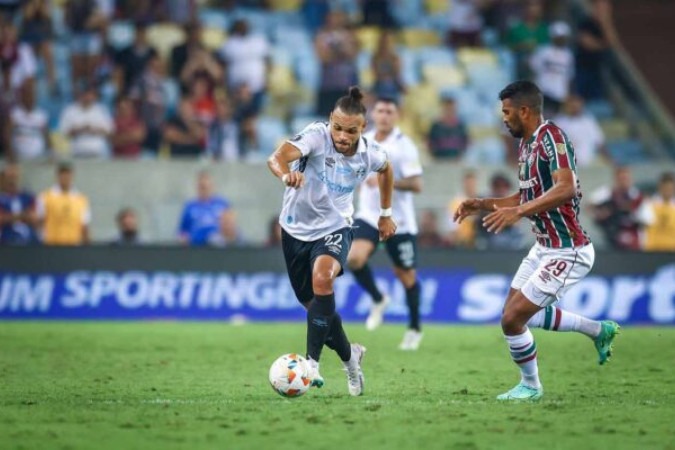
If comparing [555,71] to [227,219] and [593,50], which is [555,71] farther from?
[227,219]

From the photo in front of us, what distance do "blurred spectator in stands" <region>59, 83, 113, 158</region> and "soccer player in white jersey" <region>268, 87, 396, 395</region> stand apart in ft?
38.7

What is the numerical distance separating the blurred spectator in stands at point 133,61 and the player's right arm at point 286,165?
13051mm

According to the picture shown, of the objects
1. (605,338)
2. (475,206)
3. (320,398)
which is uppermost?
(475,206)

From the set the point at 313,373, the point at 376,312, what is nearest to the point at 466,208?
the point at 313,373

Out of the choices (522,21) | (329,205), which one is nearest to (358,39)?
(522,21)

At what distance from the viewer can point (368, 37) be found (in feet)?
84.2

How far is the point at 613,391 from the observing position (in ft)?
35.9

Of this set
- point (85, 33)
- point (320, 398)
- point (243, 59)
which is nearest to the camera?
point (320, 398)

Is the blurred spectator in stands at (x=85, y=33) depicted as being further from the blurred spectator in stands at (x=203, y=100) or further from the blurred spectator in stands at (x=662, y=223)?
the blurred spectator in stands at (x=662, y=223)

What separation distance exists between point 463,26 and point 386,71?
3314mm

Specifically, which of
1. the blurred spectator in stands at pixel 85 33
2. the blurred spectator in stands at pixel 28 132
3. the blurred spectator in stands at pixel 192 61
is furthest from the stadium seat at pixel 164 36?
the blurred spectator in stands at pixel 28 132

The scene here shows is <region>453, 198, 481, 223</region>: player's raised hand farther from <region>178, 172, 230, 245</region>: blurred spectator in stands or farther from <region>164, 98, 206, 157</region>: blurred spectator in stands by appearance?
<region>164, 98, 206, 157</region>: blurred spectator in stands

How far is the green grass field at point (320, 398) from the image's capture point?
321 inches

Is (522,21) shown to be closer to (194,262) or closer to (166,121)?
(166,121)
